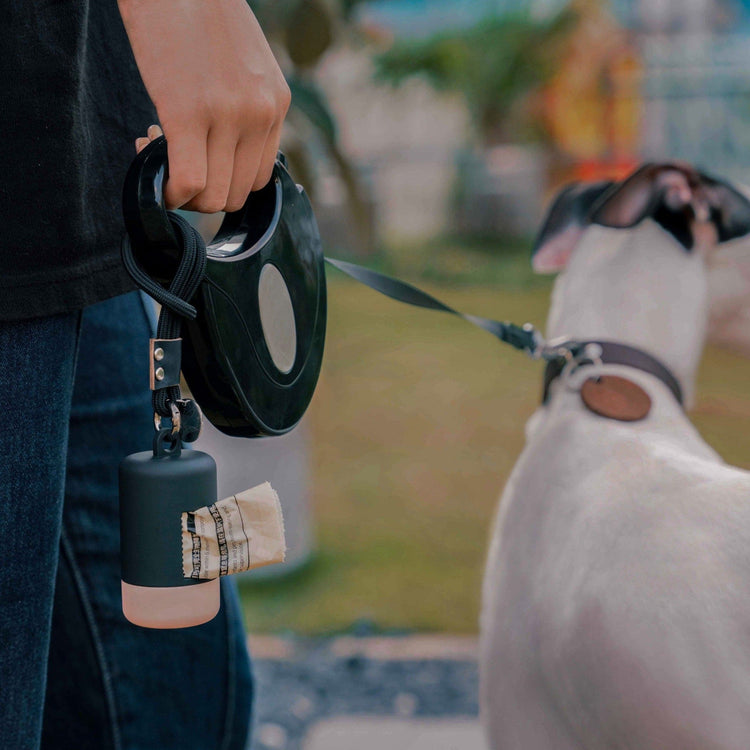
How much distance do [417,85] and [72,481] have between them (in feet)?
26.2

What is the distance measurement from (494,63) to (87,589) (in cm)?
764

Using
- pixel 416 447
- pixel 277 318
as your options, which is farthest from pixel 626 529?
pixel 416 447

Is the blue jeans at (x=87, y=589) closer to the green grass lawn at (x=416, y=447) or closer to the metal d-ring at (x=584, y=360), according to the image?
the metal d-ring at (x=584, y=360)

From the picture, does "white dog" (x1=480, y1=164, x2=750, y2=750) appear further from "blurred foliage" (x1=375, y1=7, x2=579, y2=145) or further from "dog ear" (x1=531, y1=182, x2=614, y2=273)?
"blurred foliage" (x1=375, y1=7, x2=579, y2=145)

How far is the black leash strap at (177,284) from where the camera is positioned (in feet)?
2.13

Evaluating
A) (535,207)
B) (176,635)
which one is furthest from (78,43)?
(535,207)

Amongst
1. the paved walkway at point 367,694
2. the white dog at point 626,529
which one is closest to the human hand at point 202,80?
the white dog at point 626,529

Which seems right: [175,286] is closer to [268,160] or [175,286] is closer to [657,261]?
[268,160]

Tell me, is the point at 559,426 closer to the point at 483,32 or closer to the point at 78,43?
the point at 78,43

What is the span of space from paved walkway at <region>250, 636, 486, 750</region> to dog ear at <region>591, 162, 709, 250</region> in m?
1.10

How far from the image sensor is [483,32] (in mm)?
8039

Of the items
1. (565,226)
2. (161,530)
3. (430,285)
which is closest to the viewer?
(161,530)

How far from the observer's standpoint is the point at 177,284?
2.15 ft

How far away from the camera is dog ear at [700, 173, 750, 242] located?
1.45 meters
